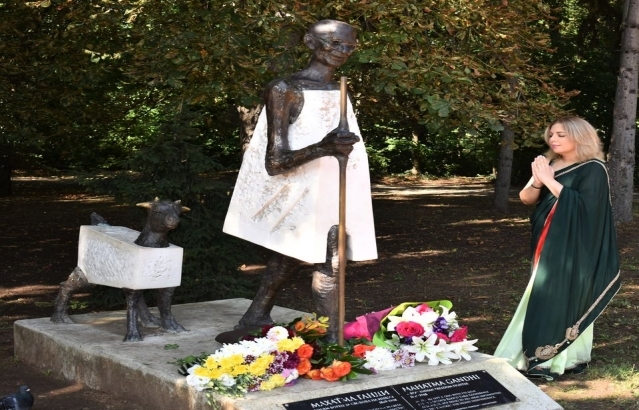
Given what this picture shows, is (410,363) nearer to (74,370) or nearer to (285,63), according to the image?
(74,370)

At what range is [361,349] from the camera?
529cm

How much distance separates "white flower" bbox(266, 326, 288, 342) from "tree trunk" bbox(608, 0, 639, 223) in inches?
439

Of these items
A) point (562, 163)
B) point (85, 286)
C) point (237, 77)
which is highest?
point (237, 77)

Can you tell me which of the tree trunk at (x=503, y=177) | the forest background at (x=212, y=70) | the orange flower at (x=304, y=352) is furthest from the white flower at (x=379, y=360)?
the tree trunk at (x=503, y=177)

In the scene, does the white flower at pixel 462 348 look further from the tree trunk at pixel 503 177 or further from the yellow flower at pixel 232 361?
the tree trunk at pixel 503 177

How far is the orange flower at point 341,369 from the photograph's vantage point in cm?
487

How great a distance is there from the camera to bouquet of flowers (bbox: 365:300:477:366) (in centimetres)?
531

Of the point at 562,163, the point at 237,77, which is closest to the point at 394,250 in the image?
the point at 237,77

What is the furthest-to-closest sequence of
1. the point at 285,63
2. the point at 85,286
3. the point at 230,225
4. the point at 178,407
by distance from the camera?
the point at 285,63 → the point at 85,286 → the point at 230,225 → the point at 178,407

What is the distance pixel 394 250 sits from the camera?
13.6 metres

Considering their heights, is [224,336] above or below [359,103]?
below

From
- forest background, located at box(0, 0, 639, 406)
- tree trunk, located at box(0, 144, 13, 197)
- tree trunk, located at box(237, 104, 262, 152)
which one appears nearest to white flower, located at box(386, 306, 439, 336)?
forest background, located at box(0, 0, 639, 406)

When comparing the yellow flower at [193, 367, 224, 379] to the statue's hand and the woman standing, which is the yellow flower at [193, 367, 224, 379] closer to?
the statue's hand

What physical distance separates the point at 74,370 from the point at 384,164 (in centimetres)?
2238
